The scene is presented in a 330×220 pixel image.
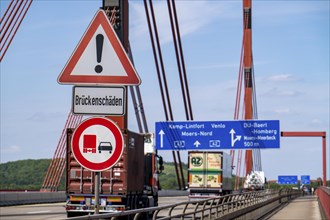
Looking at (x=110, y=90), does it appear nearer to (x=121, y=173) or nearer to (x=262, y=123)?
(x=121, y=173)

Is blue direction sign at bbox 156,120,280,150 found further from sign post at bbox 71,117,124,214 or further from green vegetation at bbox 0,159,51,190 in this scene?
green vegetation at bbox 0,159,51,190

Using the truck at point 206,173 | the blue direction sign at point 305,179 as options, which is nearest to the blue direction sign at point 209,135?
the truck at point 206,173

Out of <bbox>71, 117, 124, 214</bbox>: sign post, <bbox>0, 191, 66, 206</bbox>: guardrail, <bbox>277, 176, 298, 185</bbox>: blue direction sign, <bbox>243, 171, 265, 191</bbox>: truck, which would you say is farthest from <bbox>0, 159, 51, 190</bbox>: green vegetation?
<bbox>71, 117, 124, 214</bbox>: sign post

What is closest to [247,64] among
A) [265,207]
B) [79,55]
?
[265,207]

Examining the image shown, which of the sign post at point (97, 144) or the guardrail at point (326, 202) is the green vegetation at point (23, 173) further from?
the sign post at point (97, 144)

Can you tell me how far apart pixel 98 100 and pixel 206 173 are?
4011 centimetres

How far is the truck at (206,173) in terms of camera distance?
47.3 metres

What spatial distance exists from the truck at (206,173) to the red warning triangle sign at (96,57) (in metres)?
39.5

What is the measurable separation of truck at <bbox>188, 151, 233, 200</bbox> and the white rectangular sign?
130 feet

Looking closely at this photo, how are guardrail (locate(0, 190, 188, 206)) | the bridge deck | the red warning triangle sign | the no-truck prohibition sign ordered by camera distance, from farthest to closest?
1. guardrail (locate(0, 190, 188, 206))
2. the bridge deck
3. the red warning triangle sign
4. the no-truck prohibition sign

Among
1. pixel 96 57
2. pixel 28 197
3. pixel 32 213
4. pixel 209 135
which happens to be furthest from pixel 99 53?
pixel 28 197

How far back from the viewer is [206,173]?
156 feet

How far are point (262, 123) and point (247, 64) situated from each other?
25.8 meters

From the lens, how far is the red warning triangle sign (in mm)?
7871
